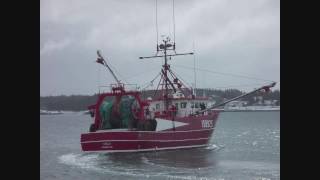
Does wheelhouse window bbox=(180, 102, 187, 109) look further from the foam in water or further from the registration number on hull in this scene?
the foam in water

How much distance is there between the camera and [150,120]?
1505 centimetres

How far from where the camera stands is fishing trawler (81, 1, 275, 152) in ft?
46.4

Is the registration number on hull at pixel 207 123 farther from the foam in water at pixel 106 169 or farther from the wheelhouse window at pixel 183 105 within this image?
the foam in water at pixel 106 169

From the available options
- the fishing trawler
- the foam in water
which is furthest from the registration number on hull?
the foam in water

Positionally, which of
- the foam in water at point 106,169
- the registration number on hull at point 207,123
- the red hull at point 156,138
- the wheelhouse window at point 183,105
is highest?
the wheelhouse window at point 183,105

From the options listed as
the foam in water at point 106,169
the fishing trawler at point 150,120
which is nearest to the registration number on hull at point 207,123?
the fishing trawler at point 150,120

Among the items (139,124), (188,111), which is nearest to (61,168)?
(139,124)

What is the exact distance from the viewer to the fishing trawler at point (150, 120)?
14.2m
